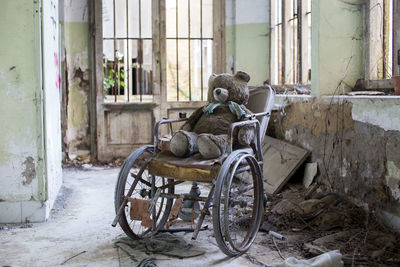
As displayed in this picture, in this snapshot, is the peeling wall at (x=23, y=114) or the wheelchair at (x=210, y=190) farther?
the peeling wall at (x=23, y=114)

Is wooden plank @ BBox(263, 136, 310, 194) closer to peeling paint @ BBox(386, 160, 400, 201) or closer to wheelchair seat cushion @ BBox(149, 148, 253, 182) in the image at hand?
peeling paint @ BBox(386, 160, 400, 201)

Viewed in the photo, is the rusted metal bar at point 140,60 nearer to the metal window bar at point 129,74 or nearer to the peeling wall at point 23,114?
the metal window bar at point 129,74

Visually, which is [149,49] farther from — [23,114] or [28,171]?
[28,171]

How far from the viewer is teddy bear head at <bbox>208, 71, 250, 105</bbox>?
3.24 metres

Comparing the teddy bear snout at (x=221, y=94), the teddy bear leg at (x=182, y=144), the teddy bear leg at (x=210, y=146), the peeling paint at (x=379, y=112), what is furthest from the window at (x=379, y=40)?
the teddy bear leg at (x=182, y=144)

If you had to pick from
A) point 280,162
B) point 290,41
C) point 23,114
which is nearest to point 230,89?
point 280,162

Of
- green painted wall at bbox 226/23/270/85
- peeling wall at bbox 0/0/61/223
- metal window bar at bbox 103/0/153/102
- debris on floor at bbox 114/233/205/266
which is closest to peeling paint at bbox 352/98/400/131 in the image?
debris on floor at bbox 114/233/205/266

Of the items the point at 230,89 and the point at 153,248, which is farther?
the point at 230,89

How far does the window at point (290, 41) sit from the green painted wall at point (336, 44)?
974 mm

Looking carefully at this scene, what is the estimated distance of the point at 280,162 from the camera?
14.2 ft

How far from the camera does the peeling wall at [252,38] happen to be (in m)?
5.86

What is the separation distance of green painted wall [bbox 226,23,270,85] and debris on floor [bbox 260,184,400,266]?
2433mm

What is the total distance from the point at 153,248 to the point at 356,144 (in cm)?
168

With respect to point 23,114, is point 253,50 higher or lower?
higher
